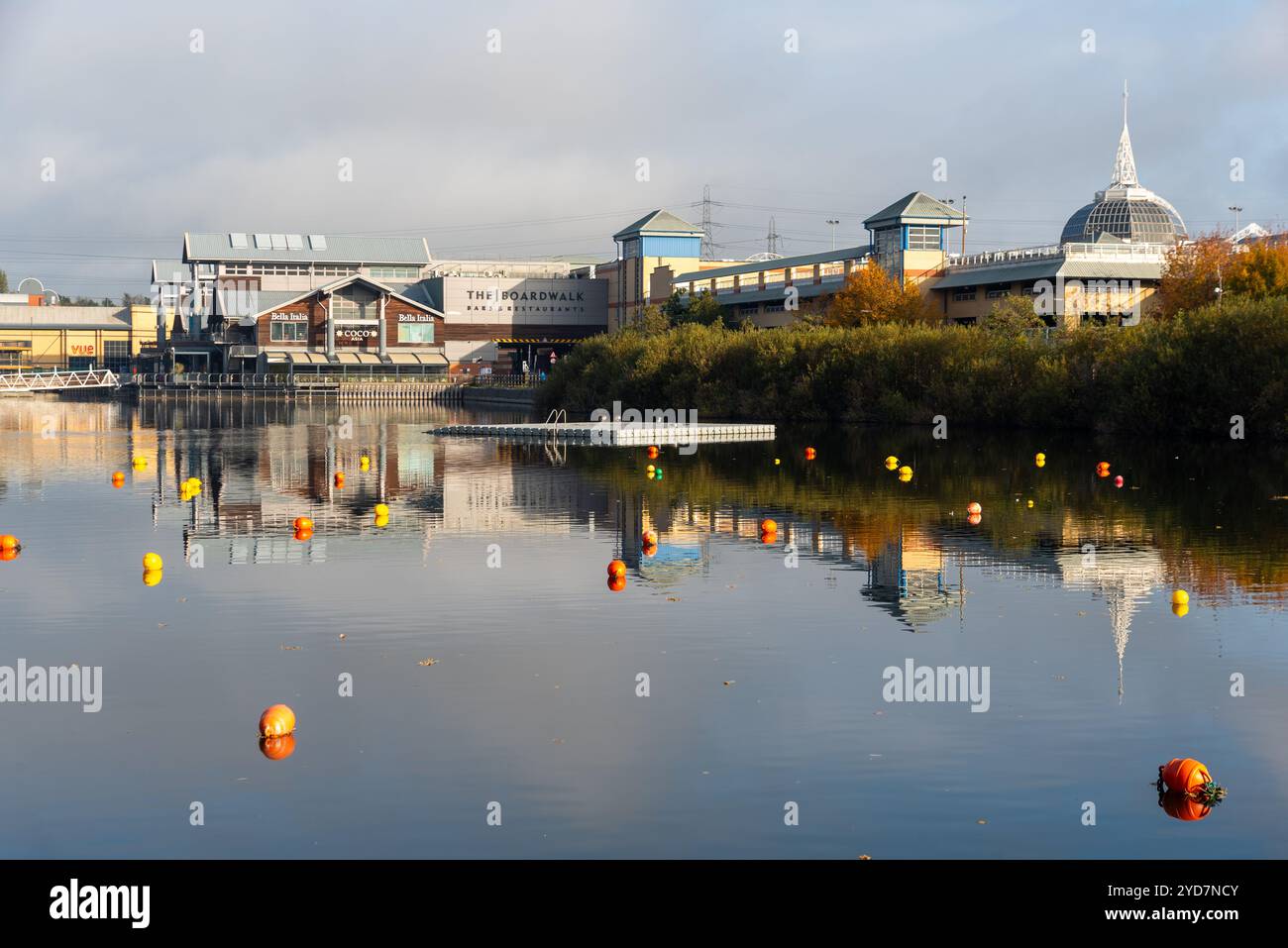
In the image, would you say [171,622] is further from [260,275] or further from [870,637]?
[260,275]

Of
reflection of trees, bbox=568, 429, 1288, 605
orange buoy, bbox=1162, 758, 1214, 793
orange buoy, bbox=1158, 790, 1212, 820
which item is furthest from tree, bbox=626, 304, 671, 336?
orange buoy, bbox=1158, 790, 1212, 820

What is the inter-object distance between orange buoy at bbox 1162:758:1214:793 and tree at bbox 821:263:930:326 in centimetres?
8981

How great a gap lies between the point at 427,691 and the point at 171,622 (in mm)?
6571

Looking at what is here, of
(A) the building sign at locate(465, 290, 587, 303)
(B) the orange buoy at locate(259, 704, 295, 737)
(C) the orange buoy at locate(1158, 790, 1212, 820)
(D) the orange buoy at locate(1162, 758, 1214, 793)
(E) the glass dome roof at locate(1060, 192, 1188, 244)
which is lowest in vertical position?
(C) the orange buoy at locate(1158, 790, 1212, 820)

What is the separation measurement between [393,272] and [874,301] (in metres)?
90.9

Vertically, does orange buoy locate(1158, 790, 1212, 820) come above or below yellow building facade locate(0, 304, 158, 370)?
below

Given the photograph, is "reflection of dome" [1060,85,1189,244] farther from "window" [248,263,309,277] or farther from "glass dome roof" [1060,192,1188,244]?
"window" [248,263,309,277]

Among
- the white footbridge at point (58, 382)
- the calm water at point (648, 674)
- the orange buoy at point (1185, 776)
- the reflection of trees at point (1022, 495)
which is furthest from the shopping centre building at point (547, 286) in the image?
the orange buoy at point (1185, 776)

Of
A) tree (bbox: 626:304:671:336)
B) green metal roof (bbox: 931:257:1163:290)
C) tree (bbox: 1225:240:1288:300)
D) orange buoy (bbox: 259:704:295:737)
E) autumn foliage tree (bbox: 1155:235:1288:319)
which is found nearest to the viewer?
orange buoy (bbox: 259:704:295:737)

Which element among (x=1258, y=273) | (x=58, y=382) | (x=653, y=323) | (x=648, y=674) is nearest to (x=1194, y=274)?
(x=1258, y=273)

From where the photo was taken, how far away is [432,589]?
25188 millimetres

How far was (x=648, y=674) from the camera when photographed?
18516 millimetres

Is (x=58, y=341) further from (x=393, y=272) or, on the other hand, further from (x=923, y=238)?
(x=923, y=238)

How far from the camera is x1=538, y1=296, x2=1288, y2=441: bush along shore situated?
64.1 m
